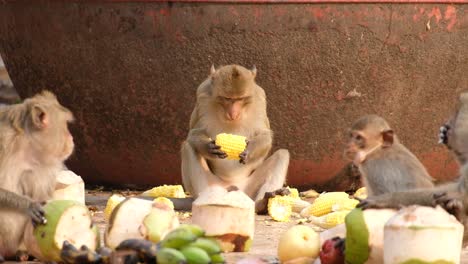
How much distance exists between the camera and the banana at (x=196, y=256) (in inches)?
243

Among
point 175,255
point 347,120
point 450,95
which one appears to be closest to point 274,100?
point 347,120

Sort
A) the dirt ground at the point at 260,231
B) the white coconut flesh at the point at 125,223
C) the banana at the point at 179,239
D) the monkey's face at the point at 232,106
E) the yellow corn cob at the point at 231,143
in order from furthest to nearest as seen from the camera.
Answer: the monkey's face at the point at 232,106 < the yellow corn cob at the point at 231,143 < the dirt ground at the point at 260,231 < the white coconut flesh at the point at 125,223 < the banana at the point at 179,239

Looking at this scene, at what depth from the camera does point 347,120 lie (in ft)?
36.2

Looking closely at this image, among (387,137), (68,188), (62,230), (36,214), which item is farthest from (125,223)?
(387,137)

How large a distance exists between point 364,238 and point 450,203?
0.77 meters

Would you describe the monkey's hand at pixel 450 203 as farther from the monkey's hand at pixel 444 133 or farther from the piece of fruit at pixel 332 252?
the monkey's hand at pixel 444 133

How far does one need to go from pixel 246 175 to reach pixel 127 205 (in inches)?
142

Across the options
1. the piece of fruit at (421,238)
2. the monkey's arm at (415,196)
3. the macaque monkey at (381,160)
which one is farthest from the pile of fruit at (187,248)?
the macaque monkey at (381,160)

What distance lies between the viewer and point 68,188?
27.2 ft

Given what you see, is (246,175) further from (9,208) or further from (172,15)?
(9,208)

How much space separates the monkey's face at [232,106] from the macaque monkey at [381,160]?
2212 mm

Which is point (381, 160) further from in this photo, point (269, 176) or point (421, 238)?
point (269, 176)

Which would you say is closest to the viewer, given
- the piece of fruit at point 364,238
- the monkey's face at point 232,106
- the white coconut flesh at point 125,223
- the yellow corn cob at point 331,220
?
the piece of fruit at point 364,238

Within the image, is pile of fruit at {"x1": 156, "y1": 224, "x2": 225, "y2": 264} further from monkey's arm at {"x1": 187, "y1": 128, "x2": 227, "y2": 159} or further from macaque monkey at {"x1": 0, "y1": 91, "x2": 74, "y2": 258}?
monkey's arm at {"x1": 187, "y1": 128, "x2": 227, "y2": 159}
